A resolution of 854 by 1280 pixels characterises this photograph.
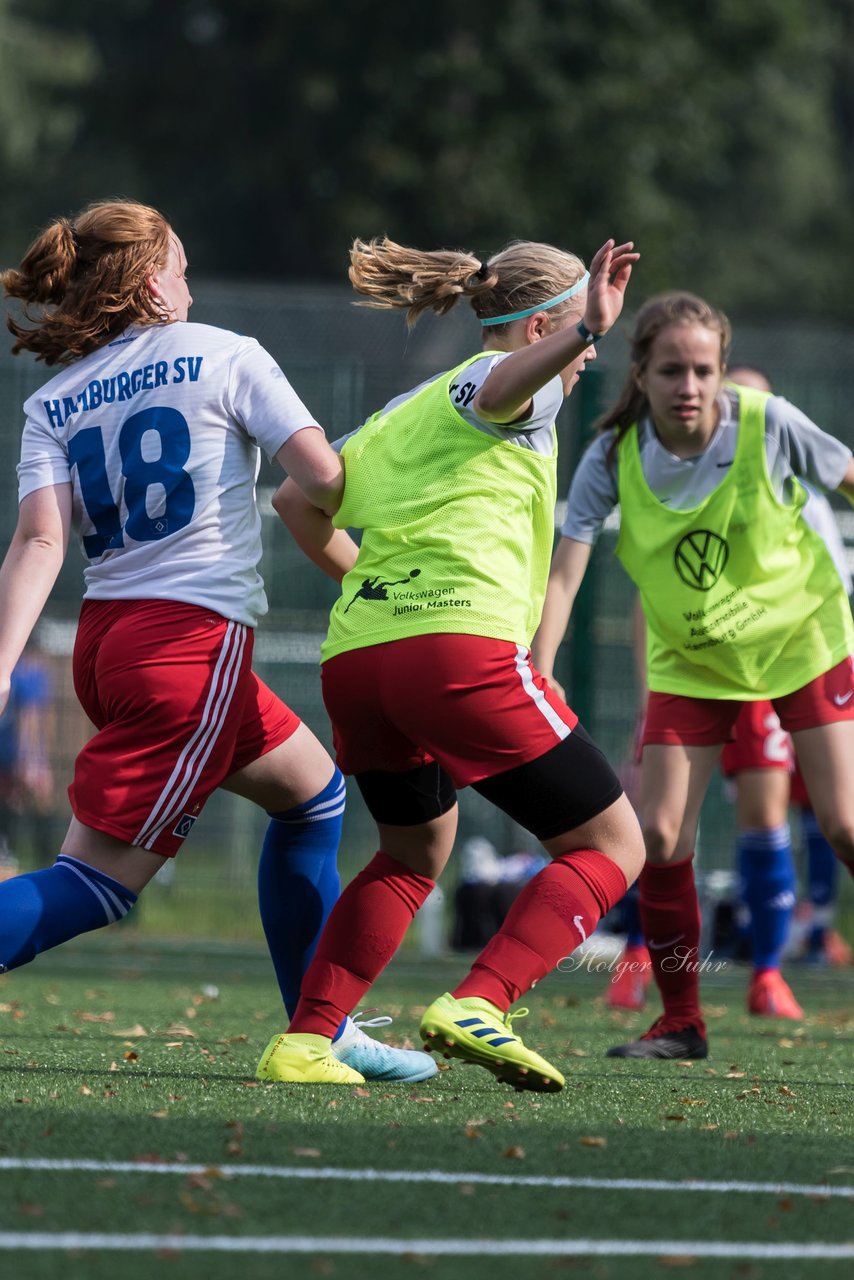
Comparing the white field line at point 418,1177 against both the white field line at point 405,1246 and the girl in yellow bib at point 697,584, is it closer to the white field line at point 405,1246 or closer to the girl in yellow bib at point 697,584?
the white field line at point 405,1246

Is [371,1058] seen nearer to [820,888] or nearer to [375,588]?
[375,588]

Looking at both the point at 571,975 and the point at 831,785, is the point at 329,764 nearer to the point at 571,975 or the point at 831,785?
the point at 831,785

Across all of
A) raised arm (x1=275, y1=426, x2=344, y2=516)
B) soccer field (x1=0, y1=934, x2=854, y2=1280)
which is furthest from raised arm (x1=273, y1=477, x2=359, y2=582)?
soccer field (x1=0, y1=934, x2=854, y2=1280)

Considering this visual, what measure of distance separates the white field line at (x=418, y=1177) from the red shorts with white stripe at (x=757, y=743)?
3.84 m

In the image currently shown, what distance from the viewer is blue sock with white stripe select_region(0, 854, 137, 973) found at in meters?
4.08

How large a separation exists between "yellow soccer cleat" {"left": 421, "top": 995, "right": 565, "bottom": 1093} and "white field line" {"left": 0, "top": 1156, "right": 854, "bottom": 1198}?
2.27 ft

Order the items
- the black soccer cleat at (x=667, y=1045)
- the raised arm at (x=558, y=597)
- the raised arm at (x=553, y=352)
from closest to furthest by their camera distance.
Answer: the raised arm at (x=553, y=352), the raised arm at (x=558, y=597), the black soccer cleat at (x=667, y=1045)

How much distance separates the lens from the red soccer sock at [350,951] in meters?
4.36

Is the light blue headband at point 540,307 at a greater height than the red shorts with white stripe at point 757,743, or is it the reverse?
the light blue headband at point 540,307

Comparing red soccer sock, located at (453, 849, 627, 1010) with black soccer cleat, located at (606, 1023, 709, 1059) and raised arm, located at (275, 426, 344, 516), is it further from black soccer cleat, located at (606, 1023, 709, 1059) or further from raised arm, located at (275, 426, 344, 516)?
black soccer cleat, located at (606, 1023, 709, 1059)

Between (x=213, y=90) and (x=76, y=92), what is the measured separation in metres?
2.13

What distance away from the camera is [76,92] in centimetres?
2892

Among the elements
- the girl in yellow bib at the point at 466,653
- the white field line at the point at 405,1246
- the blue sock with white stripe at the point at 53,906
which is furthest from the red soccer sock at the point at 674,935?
the white field line at the point at 405,1246

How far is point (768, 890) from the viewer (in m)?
6.92
